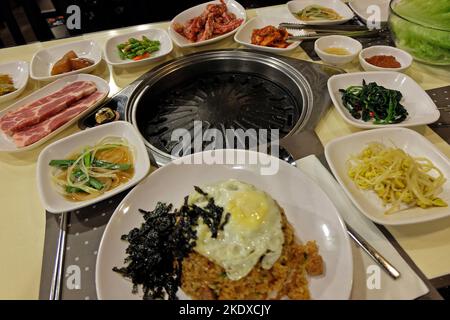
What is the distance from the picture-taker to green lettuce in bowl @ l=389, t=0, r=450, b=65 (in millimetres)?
2387

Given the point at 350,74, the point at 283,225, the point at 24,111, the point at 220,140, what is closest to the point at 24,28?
the point at 24,111

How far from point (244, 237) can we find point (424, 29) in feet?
7.06

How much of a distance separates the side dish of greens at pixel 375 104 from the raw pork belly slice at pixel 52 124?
1.80 m

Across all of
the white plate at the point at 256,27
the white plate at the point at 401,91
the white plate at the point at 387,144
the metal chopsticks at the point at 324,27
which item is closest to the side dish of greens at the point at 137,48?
the white plate at the point at 256,27

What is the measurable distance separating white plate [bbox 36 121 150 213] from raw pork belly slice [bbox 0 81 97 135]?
1.46 ft

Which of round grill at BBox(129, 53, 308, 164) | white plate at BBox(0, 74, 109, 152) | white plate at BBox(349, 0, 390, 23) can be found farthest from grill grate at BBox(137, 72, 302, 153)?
white plate at BBox(349, 0, 390, 23)

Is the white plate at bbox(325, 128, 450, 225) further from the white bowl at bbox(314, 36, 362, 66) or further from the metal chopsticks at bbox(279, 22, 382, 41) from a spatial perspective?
the metal chopsticks at bbox(279, 22, 382, 41)

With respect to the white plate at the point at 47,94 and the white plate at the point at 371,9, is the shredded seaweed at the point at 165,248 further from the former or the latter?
the white plate at the point at 371,9

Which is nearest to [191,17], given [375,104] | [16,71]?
[16,71]

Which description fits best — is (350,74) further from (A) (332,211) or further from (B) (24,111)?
(B) (24,111)

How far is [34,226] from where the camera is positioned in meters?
1.81

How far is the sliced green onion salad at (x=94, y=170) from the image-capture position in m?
1.86

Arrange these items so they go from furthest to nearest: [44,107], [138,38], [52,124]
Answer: [138,38] < [44,107] < [52,124]

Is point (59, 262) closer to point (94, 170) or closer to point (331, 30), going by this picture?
point (94, 170)
